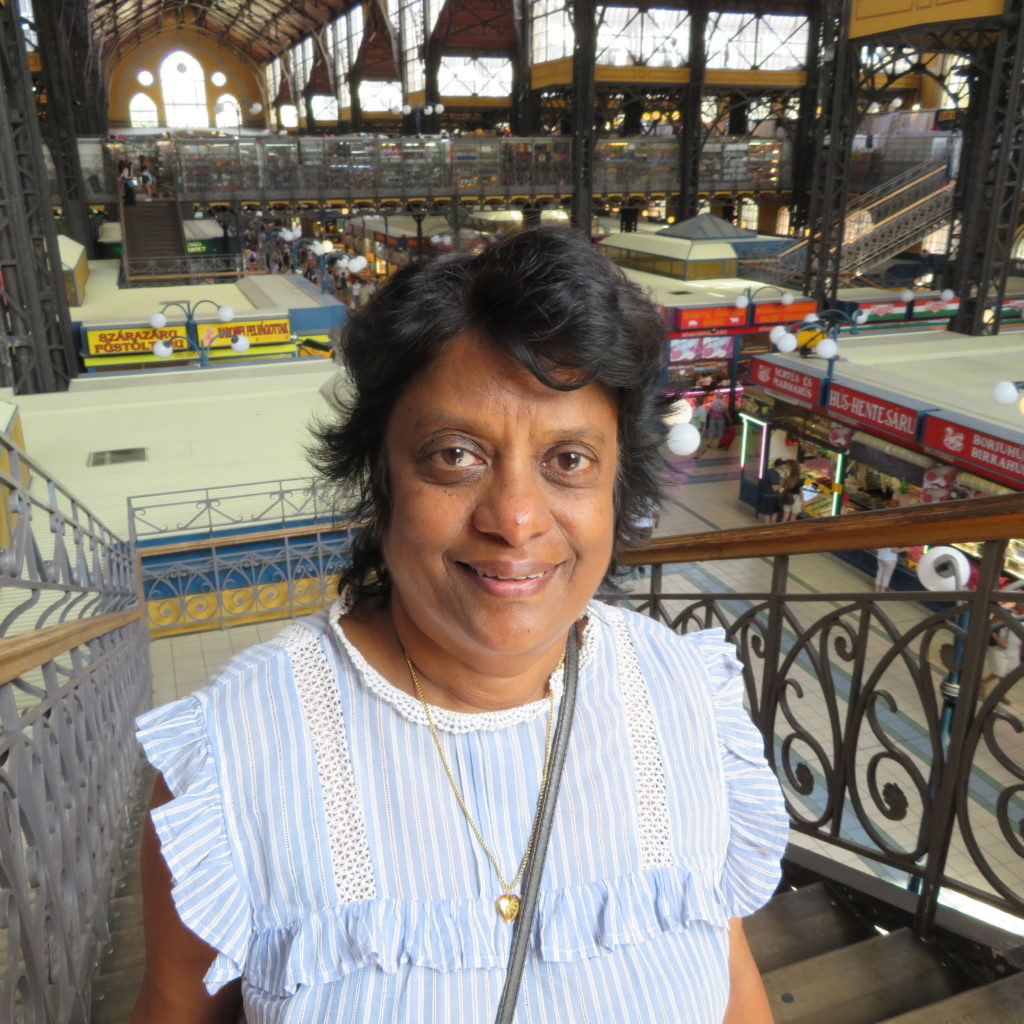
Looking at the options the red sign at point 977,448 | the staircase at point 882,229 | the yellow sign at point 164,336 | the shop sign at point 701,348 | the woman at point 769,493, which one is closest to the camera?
the red sign at point 977,448

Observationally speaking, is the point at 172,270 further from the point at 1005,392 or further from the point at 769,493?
the point at 1005,392

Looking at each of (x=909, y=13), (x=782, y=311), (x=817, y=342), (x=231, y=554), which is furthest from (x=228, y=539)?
(x=909, y=13)

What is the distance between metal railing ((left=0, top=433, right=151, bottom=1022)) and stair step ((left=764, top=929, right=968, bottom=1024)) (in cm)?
163

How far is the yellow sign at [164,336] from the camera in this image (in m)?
13.7

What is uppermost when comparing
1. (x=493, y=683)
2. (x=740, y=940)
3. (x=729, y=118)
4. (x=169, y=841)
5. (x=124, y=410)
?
(x=729, y=118)

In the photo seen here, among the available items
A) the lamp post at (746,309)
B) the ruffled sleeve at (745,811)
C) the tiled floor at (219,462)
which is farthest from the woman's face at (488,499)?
the lamp post at (746,309)

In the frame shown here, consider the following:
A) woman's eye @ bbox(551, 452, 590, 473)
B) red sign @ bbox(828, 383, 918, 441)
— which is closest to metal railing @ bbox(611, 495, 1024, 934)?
woman's eye @ bbox(551, 452, 590, 473)

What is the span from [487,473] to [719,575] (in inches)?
461

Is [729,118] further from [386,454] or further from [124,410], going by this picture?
[386,454]

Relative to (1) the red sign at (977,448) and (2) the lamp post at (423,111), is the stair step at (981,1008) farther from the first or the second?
(2) the lamp post at (423,111)

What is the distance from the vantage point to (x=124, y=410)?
37.5 ft

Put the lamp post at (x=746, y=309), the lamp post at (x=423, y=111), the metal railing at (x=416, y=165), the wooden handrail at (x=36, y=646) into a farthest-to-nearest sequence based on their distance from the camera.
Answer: the lamp post at (x=423, y=111) < the metal railing at (x=416, y=165) < the lamp post at (x=746, y=309) < the wooden handrail at (x=36, y=646)

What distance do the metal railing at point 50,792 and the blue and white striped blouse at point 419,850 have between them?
73cm

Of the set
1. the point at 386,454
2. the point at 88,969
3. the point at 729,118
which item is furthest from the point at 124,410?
the point at 729,118
